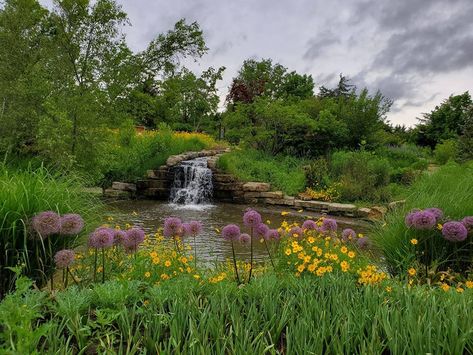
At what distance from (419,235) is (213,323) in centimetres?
277

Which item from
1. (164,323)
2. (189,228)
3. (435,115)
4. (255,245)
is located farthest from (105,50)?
(435,115)

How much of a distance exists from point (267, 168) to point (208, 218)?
446 cm

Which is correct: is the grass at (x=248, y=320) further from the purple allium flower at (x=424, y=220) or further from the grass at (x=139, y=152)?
the grass at (x=139, y=152)

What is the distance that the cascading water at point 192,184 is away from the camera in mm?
13221

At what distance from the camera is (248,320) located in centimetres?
220

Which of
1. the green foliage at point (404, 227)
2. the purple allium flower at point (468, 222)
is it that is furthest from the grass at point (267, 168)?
the purple allium flower at point (468, 222)

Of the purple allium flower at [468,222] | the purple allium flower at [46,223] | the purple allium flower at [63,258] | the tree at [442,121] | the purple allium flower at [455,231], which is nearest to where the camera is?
the purple allium flower at [63,258]

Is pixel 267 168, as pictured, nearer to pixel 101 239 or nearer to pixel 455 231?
pixel 455 231

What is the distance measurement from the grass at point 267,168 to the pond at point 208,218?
131 centimetres

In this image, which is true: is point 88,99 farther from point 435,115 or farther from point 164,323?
point 435,115

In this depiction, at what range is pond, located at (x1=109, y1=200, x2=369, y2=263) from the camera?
661 centimetres

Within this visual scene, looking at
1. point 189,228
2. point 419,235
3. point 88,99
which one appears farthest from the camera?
point 88,99

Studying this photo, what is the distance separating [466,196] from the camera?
4.50 metres

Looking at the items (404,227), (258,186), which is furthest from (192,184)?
(404,227)
